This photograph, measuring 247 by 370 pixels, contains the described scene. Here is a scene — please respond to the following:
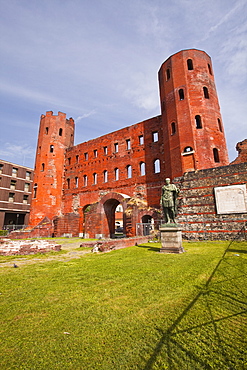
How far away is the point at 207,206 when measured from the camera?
12.1 m

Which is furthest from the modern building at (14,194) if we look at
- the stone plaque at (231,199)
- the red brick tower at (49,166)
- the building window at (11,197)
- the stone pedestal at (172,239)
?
the stone plaque at (231,199)

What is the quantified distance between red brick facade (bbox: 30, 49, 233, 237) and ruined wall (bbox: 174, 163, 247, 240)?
2370mm

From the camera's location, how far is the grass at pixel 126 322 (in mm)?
1667

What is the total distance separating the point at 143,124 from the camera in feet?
71.8

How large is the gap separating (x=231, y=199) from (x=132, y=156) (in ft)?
41.4

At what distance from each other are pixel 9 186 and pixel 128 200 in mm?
24086

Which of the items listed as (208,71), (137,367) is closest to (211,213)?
(137,367)

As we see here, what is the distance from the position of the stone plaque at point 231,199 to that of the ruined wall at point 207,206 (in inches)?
9.0

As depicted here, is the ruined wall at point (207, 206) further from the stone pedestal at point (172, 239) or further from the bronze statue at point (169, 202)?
the stone pedestal at point (172, 239)

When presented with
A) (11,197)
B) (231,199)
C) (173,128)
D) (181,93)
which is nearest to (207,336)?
(231,199)

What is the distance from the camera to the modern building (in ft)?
102

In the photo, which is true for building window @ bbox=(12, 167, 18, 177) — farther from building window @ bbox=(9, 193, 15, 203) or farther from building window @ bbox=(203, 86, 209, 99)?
building window @ bbox=(203, 86, 209, 99)

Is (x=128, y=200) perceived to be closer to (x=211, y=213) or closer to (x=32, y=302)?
(x=211, y=213)

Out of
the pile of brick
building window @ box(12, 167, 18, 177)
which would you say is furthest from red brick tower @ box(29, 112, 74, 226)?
the pile of brick
